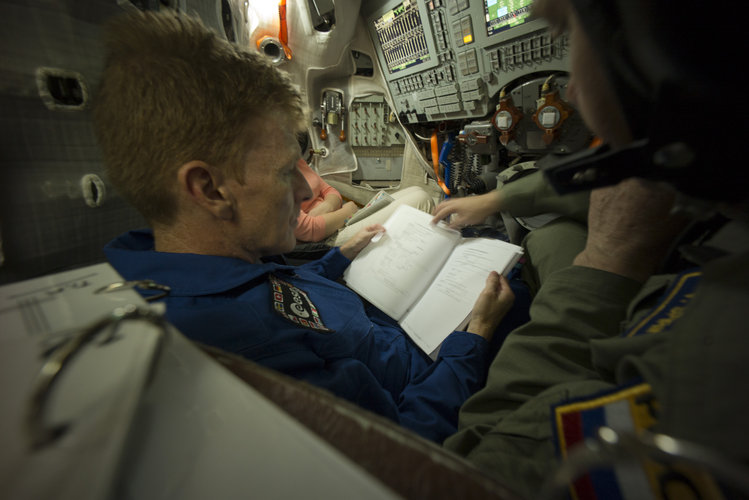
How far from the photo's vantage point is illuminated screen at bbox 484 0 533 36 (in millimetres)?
1192

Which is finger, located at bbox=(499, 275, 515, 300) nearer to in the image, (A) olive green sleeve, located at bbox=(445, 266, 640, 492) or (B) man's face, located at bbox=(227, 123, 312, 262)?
(A) olive green sleeve, located at bbox=(445, 266, 640, 492)

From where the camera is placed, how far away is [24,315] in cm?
29

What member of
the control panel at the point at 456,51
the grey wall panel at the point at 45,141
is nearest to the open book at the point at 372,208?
the control panel at the point at 456,51

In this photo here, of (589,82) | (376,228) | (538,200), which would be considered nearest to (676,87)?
(589,82)

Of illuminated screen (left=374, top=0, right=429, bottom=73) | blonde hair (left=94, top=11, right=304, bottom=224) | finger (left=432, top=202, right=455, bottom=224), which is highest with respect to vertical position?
illuminated screen (left=374, top=0, right=429, bottom=73)

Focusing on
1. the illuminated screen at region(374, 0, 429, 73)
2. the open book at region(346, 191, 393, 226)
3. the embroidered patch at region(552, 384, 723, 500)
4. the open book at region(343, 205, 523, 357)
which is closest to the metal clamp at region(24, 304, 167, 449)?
the embroidered patch at region(552, 384, 723, 500)

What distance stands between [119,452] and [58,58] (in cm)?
132

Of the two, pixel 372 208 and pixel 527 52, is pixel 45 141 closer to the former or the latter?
pixel 372 208

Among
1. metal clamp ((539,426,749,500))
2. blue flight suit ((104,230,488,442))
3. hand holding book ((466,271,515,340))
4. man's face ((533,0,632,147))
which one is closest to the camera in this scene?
metal clamp ((539,426,749,500))

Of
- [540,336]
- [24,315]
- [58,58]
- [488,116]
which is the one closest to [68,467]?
[24,315]

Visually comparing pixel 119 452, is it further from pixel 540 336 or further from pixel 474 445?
pixel 540 336

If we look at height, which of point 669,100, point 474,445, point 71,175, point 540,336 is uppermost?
point 71,175

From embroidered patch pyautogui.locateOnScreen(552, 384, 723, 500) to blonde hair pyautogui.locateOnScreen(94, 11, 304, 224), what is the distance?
876 millimetres

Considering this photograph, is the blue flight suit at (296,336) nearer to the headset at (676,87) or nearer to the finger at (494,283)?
the finger at (494,283)
